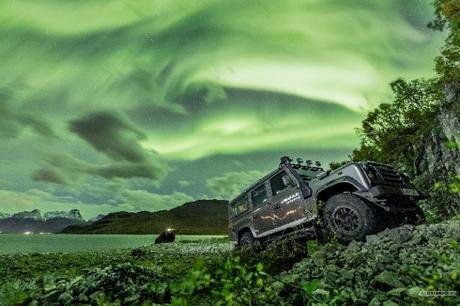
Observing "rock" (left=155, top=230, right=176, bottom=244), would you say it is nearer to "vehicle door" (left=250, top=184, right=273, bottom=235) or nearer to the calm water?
the calm water

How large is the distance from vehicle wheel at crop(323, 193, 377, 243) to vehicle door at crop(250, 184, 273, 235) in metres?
2.45

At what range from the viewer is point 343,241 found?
272 inches

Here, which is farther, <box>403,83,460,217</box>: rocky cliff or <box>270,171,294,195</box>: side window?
<box>403,83,460,217</box>: rocky cliff

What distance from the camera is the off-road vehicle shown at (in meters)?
6.76

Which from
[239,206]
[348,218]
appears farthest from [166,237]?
[348,218]

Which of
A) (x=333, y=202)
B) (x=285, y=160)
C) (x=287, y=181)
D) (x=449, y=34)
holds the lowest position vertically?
(x=333, y=202)

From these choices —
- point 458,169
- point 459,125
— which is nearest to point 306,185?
point 458,169

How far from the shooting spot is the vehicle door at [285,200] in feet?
27.2

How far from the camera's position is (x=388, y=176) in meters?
7.59

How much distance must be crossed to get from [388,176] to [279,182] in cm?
296

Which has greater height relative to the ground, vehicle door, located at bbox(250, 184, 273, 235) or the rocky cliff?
the rocky cliff

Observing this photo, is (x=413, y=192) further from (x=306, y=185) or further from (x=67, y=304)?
(x=67, y=304)

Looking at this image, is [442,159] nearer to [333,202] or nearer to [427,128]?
[427,128]

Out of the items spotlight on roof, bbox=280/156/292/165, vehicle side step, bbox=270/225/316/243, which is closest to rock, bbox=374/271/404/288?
vehicle side step, bbox=270/225/316/243
